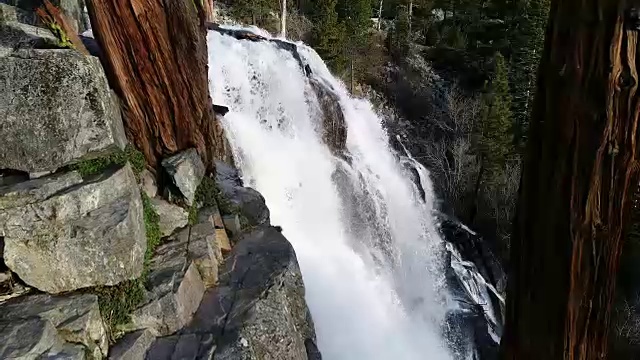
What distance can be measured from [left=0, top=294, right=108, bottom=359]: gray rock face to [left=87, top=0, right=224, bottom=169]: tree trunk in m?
2.55

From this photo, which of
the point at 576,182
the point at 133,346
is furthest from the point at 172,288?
the point at 576,182

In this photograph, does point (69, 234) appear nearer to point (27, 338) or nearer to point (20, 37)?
point (27, 338)

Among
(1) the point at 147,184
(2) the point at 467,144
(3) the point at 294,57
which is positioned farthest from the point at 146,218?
(2) the point at 467,144

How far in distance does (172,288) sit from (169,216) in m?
1.34

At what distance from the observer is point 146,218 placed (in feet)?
21.6

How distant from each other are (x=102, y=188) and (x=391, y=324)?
738cm

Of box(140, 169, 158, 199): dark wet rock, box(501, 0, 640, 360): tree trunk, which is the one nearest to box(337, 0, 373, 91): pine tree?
box(140, 169, 158, 199): dark wet rock

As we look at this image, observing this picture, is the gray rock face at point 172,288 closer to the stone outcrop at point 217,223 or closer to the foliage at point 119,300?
the foliage at point 119,300

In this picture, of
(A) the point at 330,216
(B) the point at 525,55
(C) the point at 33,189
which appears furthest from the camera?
(B) the point at 525,55

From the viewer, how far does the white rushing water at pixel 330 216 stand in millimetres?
10109

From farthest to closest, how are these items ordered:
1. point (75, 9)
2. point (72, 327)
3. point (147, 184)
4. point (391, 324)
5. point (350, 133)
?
1. point (350, 133)
2. point (75, 9)
3. point (391, 324)
4. point (147, 184)
5. point (72, 327)

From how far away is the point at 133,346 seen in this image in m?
5.49

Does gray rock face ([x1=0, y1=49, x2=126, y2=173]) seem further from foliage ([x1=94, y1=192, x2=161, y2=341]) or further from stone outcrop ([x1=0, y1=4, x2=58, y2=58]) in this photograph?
foliage ([x1=94, y1=192, x2=161, y2=341])

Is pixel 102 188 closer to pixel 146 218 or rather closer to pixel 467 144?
pixel 146 218
